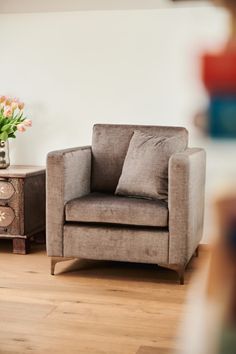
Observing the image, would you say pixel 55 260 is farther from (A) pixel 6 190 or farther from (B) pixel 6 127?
(B) pixel 6 127

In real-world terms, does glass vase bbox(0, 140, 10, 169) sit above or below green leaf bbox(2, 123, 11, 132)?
below

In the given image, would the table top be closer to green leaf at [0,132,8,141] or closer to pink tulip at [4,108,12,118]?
green leaf at [0,132,8,141]

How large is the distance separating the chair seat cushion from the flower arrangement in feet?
2.86

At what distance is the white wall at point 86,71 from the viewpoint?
4.00 meters

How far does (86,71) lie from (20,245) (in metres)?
1.33

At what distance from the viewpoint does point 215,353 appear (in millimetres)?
222

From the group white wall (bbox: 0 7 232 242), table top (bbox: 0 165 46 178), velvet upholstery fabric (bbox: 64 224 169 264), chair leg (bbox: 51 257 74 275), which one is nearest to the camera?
velvet upholstery fabric (bbox: 64 224 169 264)

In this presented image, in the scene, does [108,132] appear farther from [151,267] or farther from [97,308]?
[97,308]

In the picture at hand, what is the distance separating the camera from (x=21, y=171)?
3775mm

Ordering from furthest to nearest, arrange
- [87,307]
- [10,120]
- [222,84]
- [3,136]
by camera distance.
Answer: [10,120]
[3,136]
[87,307]
[222,84]

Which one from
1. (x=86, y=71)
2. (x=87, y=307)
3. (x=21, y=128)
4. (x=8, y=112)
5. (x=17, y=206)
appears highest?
(x=86, y=71)

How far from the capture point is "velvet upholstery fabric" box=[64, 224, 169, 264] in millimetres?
3121

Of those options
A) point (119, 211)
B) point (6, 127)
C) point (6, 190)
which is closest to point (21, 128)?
point (6, 127)

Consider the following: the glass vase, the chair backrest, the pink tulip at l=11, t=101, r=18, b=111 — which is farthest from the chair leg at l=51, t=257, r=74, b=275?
the pink tulip at l=11, t=101, r=18, b=111
